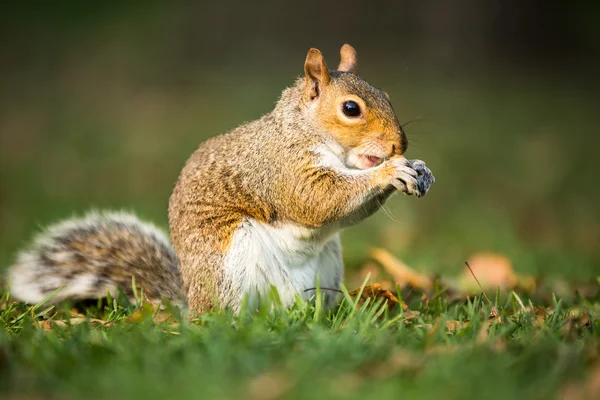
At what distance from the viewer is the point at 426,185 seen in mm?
2646

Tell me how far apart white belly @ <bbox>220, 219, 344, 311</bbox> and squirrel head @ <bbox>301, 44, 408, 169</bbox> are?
341mm

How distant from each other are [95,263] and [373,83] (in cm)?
620

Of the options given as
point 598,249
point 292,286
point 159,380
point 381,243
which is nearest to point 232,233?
point 292,286

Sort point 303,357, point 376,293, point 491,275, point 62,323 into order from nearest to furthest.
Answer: point 303,357
point 62,323
point 376,293
point 491,275

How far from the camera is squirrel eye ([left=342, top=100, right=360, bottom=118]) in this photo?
8.95 feet

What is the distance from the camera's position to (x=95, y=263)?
114 inches

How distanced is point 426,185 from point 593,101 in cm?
706

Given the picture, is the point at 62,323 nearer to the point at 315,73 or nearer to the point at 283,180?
the point at 283,180

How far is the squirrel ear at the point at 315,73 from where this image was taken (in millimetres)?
2821

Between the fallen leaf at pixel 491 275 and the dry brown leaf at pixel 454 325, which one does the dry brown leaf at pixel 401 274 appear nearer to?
the fallen leaf at pixel 491 275

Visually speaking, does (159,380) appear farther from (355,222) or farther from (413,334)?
(355,222)

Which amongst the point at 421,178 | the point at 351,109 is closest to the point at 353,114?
the point at 351,109

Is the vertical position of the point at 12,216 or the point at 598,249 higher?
the point at 12,216

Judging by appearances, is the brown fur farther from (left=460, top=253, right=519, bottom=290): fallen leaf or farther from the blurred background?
the blurred background
